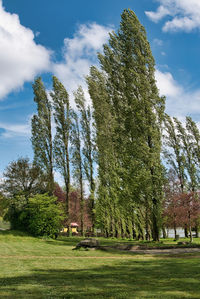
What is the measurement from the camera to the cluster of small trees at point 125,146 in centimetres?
1769

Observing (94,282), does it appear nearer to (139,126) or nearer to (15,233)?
(139,126)

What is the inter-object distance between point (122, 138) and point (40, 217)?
9.39 meters

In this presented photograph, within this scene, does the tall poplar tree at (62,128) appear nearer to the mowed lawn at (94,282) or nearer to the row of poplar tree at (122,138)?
the row of poplar tree at (122,138)

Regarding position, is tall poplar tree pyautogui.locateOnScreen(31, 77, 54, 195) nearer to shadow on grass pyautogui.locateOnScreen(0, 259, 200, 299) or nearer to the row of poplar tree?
the row of poplar tree

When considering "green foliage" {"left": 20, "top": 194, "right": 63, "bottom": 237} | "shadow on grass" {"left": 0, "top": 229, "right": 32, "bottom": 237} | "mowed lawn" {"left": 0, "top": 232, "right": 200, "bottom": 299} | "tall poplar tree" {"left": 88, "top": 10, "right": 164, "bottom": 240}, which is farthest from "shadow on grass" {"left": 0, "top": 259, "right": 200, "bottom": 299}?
"green foliage" {"left": 20, "top": 194, "right": 63, "bottom": 237}

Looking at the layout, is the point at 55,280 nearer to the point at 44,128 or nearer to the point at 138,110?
the point at 138,110

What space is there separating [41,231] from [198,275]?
16304 millimetres

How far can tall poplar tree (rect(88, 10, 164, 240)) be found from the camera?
17.1m

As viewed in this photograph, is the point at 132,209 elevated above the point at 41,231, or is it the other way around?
the point at 132,209

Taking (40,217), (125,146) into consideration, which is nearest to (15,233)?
(40,217)

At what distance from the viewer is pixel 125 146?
18.5 meters

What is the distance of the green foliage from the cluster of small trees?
2.62ft

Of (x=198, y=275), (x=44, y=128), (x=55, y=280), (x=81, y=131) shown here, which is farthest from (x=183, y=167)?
(x=55, y=280)

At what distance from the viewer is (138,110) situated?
18.3 meters
